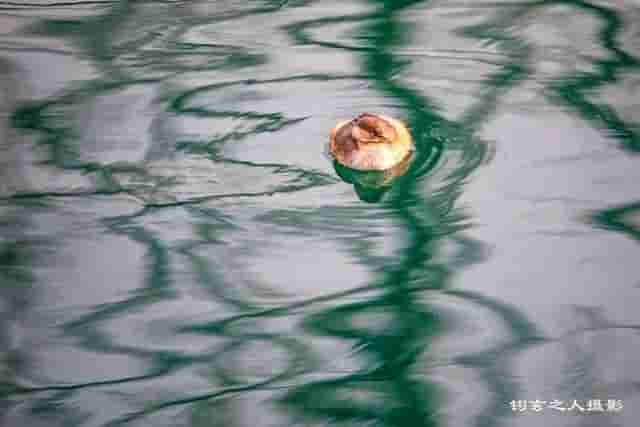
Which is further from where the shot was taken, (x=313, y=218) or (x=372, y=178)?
(x=372, y=178)

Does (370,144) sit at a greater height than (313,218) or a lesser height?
greater

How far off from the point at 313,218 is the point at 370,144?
246 mm

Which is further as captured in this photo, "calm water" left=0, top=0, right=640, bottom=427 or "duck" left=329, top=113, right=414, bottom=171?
"duck" left=329, top=113, right=414, bottom=171

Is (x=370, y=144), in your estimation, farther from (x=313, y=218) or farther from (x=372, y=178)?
(x=313, y=218)

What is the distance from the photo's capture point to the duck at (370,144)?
2156 millimetres

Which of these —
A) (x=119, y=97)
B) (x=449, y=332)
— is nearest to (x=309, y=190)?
(x=449, y=332)

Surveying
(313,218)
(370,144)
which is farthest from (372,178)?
(313,218)

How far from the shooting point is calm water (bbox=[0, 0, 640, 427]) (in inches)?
68.1

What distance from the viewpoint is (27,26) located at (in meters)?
2.83

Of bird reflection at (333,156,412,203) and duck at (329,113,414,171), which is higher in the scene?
duck at (329,113,414,171)

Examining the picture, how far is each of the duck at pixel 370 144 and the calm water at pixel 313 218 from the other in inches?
2.1

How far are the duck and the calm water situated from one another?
2.1 inches

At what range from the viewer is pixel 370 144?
7.16ft

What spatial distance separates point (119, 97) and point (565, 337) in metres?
1.35
